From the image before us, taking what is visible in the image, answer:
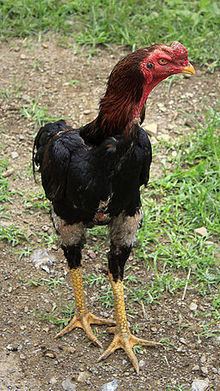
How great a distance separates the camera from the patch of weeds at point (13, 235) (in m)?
4.86

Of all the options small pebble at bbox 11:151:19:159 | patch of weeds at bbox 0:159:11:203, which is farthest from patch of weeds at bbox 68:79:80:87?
patch of weeds at bbox 0:159:11:203

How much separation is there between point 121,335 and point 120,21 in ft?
10.8

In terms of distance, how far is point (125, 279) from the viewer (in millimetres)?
4664

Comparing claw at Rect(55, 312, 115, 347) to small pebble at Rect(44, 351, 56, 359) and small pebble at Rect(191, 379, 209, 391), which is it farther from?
small pebble at Rect(191, 379, 209, 391)

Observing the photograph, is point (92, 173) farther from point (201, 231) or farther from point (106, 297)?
point (201, 231)

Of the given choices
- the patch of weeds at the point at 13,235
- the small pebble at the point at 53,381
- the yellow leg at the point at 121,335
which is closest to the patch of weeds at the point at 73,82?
the patch of weeds at the point at 13,235

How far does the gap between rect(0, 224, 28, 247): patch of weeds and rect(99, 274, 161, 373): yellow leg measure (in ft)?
2.98

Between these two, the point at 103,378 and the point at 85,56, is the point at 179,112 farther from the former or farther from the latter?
the point at 103,378

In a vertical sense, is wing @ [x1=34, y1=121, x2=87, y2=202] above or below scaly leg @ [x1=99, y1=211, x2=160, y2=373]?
above

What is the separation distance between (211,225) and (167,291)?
2.08ft

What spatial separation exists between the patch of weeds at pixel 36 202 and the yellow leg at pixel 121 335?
108 centimetres

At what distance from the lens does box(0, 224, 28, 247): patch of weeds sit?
4.86 meters

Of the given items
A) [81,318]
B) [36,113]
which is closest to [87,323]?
[81,318]

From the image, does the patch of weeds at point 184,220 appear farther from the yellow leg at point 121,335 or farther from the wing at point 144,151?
the wing at point 144,151
